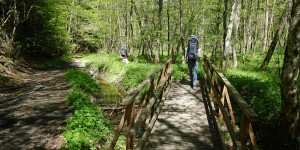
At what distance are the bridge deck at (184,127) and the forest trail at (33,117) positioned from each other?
2.33 meters

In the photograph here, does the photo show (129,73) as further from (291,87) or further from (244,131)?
(244,131)

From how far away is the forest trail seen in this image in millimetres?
4211

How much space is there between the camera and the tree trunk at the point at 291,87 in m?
3.44

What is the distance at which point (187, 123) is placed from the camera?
Result: 505 centimetres

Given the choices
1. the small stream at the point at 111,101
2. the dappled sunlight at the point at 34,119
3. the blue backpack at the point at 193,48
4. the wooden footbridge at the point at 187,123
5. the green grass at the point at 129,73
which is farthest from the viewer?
the green grass at the point at 129,73

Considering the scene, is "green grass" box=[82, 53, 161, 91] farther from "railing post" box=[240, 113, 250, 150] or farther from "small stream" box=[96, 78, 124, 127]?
"railing post" box=[240, 113, 250, 150]

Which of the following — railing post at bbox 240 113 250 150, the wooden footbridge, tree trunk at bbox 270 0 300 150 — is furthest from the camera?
tree trunk at bbox 270 0 300 150

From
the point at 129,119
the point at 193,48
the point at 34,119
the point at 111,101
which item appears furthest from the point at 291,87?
the point at 111,101

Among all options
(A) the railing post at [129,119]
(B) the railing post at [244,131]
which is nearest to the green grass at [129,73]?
(A) the railing post at [129,119]

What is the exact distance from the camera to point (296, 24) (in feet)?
11.2

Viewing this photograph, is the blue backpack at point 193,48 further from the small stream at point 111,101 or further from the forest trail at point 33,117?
the forest trail at point 33,117

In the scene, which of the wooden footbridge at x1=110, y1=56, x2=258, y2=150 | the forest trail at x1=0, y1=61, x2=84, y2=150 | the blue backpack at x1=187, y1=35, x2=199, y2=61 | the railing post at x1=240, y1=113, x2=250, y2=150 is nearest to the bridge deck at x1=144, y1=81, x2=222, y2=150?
the wooden footbridge at x1=110, y1=56, x2=258, y2=150

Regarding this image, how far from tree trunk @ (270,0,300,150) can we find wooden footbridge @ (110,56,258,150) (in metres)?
0.88

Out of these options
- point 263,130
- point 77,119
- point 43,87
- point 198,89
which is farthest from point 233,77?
point 43,87
